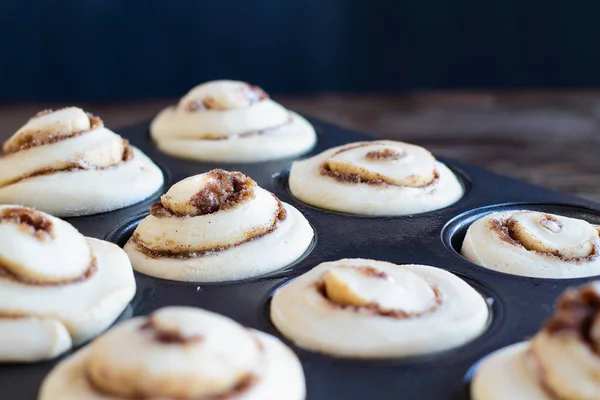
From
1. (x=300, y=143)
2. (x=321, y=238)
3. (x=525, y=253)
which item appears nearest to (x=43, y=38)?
(x=300, y=143)

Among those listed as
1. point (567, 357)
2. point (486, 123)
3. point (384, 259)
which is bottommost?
point (486, 123)

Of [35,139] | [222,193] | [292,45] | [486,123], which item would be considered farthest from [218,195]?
[292,45]

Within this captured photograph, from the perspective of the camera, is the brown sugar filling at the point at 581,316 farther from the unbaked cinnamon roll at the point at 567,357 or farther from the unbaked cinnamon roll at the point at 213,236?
the unbaked cinnamon roll at the point at 213,236

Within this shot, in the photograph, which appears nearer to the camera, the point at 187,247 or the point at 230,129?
the point at 187,247

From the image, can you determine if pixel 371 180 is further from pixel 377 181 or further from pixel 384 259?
pixel 384 259

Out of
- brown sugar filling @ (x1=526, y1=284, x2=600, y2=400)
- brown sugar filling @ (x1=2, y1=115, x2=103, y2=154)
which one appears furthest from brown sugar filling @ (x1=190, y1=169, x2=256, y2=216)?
brown sugar filling @ (x1=526, y1=284, x2=600, y2=400)

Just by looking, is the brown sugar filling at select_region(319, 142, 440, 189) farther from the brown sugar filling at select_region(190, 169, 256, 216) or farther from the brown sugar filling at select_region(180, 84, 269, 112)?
the brown sugar filling at select_region(180, 84, 269, 112)
